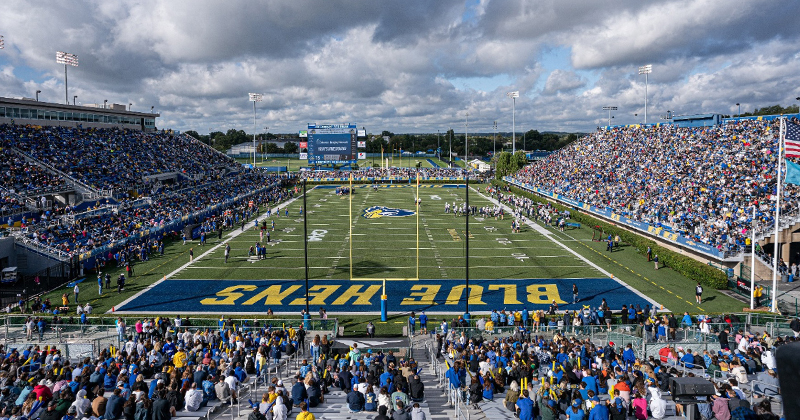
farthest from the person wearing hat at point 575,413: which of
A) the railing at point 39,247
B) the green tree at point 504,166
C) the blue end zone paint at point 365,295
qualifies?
the green tree at point 504,166

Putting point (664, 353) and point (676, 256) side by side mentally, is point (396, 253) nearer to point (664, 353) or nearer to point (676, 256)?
point (676, 256)

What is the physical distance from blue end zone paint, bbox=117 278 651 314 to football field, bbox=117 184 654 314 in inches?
1.9

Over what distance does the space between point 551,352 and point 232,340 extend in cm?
955

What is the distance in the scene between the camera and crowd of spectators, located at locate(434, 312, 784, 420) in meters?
9.19

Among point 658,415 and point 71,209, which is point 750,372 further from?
point 71,209

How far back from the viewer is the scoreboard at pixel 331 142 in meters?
77.6

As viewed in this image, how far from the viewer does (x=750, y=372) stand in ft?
41.9

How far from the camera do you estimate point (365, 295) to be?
25.1m

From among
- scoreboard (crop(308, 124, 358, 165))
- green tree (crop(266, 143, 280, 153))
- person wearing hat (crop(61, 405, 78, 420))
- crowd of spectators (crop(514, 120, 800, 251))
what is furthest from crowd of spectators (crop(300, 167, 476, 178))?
green tree (crop(266, 143, 280, 153))

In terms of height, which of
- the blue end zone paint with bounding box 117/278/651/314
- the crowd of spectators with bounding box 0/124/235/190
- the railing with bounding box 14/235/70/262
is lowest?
the blue end zone paint with bounding box 117/278/651/314

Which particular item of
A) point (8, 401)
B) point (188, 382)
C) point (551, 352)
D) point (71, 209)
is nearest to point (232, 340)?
point (188, 382)

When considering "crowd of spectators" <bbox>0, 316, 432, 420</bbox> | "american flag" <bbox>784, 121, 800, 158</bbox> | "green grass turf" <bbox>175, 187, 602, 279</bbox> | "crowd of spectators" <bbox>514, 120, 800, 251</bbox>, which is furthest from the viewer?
"crowd of spectators" <bbox>514, 120, 800, 251</bbox>

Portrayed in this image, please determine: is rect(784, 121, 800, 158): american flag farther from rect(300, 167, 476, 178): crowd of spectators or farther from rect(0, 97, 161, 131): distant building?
rect(300, 167, 476, 178): crowd of spectators

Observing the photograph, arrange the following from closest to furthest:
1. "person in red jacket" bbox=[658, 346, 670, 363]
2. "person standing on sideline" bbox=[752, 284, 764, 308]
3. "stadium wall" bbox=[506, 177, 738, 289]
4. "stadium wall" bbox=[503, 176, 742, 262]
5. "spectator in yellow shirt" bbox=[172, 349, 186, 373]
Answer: "spectator in yellow shirt" bbox=[172, 349, 186, 373] → "person in red jacket" bbox=[658, 346, 670, 363] → "person standing on sideline" bbox=[752, 284, 764, 308] → "stadium wall" bbox=[506, 177, 738, 289] → "stadium wall" bbox=[503, 176, 742, 262]
